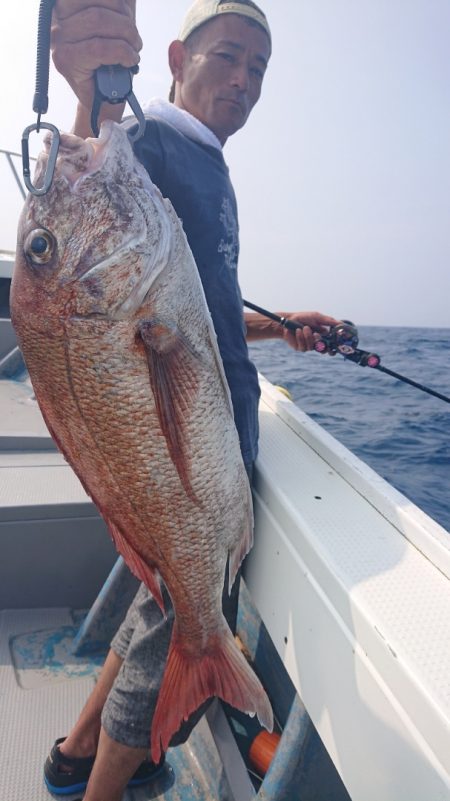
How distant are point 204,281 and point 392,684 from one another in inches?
46.9

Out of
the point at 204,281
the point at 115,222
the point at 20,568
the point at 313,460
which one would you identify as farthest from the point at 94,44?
the point at 20,568

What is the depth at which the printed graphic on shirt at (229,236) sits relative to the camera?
167 centimetres

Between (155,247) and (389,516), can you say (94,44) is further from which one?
(389,516)

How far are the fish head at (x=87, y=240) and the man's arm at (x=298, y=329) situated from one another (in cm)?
137

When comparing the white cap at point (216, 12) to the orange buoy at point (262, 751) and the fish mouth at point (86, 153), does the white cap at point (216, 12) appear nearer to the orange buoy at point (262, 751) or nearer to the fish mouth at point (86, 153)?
the fish mouth at point (86, 153)

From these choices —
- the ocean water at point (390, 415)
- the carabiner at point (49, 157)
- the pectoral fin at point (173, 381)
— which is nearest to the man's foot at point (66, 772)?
the pectoral fin at point (173, 381)

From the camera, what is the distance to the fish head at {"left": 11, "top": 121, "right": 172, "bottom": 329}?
49.3 inches

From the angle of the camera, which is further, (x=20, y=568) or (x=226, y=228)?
(x=20, y=568)

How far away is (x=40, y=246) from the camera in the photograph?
1.25 m

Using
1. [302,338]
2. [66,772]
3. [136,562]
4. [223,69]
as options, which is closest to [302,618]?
[136,562]

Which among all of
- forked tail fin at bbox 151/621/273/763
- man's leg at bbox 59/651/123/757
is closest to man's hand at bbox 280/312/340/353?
forked tail fin at bbox 151/621/273/763

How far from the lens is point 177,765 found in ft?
6.58

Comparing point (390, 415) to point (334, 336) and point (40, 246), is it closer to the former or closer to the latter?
point (334, 336)

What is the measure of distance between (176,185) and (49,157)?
1.56ft
